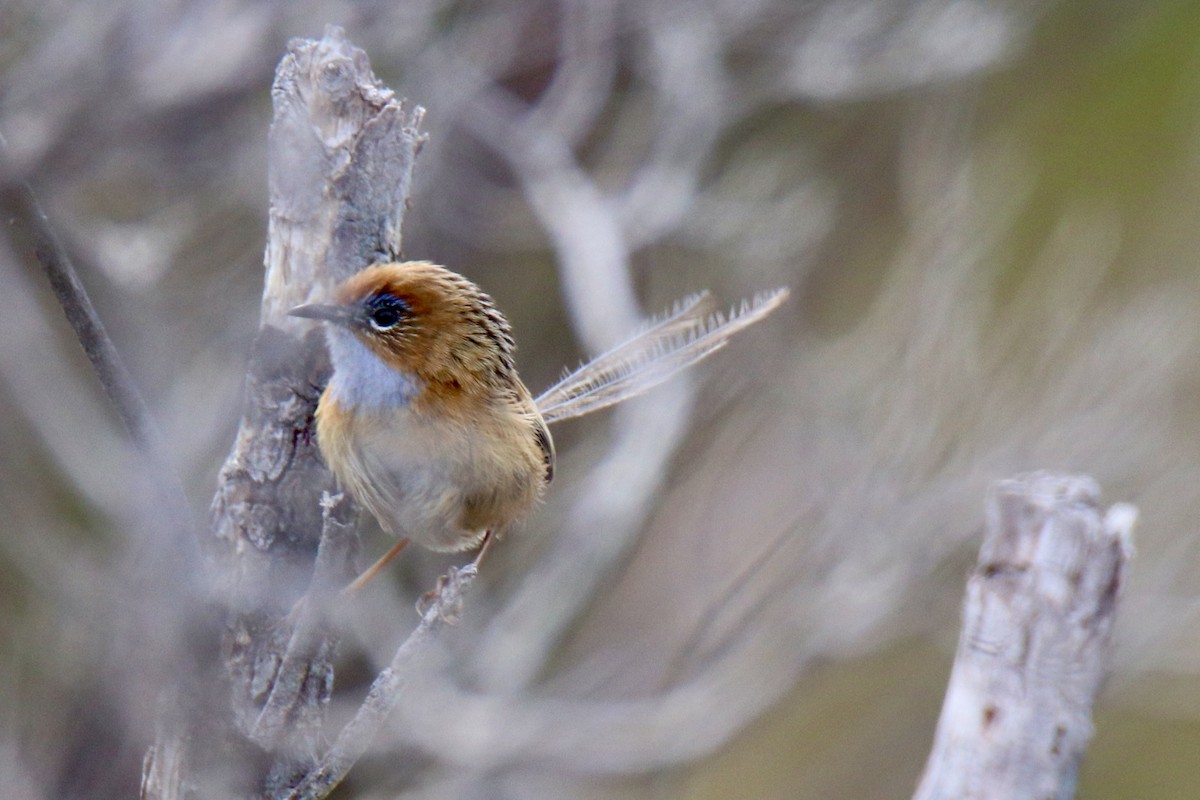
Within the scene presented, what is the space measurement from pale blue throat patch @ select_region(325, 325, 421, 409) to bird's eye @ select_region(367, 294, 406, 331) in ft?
0.26

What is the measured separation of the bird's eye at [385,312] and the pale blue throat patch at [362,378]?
79 millimetres

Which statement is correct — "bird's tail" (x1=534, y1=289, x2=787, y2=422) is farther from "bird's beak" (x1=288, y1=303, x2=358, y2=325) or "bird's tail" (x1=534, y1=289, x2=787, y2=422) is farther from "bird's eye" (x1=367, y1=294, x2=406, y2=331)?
"bird's beak" (x1=288, y1=303, x2=358, y2=325)

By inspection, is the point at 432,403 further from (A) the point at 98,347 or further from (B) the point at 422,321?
(A) the point at 98,347

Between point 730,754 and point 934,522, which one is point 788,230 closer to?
point 934,522

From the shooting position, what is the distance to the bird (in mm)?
3260

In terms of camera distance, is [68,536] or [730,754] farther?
[730,754]

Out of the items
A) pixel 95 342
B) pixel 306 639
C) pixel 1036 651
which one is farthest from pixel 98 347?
pixel 1036 651

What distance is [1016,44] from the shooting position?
7812 millimetres

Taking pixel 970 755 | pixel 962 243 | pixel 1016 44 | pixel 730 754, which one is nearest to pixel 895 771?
pixel 730 754

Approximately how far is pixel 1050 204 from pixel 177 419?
6027mm

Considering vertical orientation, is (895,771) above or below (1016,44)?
below

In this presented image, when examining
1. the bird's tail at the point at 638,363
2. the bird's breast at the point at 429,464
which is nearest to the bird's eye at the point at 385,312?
the bird's breast at the point at 429,464

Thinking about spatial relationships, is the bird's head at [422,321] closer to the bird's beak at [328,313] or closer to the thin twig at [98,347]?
the bird's beak at [328,313]

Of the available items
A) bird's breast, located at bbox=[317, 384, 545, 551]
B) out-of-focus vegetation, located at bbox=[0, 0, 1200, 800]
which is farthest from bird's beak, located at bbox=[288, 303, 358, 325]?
out-of-focus vegetation, located at bbox=[0, 0, 1200, 800]
